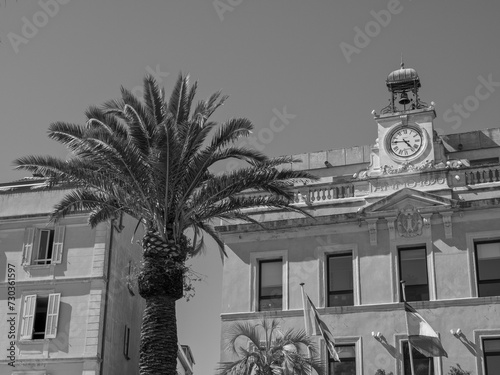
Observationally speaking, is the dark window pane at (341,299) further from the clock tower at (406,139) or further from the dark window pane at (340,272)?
the clock tower at (406,139)

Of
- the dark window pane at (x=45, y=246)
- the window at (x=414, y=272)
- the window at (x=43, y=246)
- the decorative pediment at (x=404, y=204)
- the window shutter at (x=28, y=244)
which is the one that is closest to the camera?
the window at (x=414, y=272)

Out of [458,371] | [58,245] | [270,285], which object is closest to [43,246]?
[58,245]

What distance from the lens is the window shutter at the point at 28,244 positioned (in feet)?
120

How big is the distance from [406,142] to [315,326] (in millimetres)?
8258

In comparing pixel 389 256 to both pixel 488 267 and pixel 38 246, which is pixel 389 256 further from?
pixel 38 246

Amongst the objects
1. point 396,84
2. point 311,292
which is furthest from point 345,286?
point 396,84

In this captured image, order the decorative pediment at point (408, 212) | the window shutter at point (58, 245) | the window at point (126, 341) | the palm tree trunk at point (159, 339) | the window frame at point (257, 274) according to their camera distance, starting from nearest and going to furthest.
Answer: the palm tree trunk at point (159, 339) < the decorative pediment at point (408, 212) < the window frame at point (257, 274) < the window shutter at point (58, 245) < the window at point (126, 341)

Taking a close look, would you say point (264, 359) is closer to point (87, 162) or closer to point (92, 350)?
point (87, 162)

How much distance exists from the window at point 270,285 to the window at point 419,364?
4950 mm

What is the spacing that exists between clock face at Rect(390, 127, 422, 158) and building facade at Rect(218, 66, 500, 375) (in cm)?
4

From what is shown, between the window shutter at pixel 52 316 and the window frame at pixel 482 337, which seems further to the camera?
the window shutter at pixel 52 316

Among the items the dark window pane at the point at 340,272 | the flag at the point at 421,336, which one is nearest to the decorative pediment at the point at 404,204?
the dark window pane at the point at 340,272

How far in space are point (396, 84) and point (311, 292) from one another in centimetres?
931

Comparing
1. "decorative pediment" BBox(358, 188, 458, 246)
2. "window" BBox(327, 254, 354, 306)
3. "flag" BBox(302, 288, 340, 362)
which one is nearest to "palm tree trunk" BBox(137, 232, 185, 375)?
"flag" BBox(302, 288, 340, 362)
